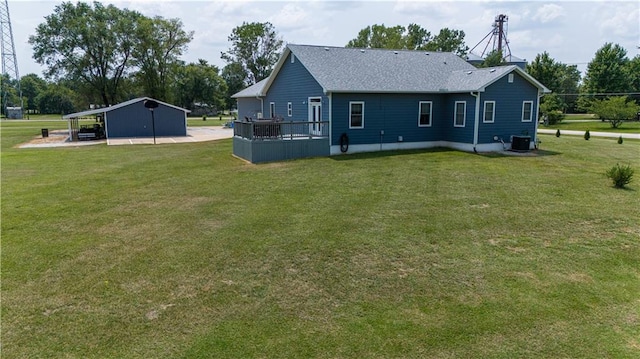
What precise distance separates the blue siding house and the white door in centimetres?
4

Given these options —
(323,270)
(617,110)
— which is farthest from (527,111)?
(617,110)

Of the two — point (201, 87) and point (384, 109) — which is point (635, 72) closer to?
point (384, 109)

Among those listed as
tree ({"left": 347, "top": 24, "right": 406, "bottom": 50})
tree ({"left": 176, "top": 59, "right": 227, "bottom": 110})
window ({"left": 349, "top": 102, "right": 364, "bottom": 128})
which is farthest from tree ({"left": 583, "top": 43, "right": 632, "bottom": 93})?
tree ({"left": 176, "top": 59, "right": 227, "bottom": 110})

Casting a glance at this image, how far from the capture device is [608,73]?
46094 mm

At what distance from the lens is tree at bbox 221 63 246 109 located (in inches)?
2203

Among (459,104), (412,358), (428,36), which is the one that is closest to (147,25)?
(459,104)

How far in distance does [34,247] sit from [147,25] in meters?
40.3

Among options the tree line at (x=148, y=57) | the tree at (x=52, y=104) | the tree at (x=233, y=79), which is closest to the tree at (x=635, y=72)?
the tree line at (x=148, y=57)

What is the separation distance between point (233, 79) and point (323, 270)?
232ft

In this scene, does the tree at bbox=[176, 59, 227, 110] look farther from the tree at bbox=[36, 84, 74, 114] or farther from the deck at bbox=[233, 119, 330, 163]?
the deck at bbox=[233, 119, 330, 163]

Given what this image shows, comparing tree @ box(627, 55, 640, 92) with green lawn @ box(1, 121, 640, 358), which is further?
tree @ box(627, 55, 640, 92)

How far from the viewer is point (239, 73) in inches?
2231

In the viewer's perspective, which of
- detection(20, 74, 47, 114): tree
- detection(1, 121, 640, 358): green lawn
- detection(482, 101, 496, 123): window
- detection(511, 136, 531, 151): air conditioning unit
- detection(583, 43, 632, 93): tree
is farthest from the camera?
detection(20, 74, 47, 114): tree

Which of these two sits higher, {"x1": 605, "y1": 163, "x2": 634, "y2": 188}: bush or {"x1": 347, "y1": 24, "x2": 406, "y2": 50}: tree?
{"x1": 347, "y1": 24, "x2": 406, "y2": 50}: tree
